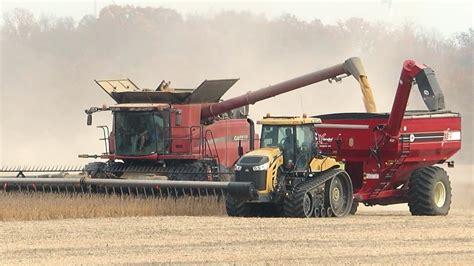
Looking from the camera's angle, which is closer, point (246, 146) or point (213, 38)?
point (246, 146)

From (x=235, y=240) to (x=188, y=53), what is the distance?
32213 millimetres

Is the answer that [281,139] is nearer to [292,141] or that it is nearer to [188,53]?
[292,141]

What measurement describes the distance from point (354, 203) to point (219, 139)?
12.1 feet

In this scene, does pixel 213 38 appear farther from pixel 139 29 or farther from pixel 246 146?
pixel 246 146

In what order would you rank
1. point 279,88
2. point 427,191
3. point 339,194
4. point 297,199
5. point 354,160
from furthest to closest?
point 279,88
point 354,160
point 427,191
point 339,194
point 297,199

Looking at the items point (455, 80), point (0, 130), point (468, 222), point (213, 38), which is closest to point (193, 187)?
point (468, 222)

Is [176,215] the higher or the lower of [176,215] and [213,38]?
the lower

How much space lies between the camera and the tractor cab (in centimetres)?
1658

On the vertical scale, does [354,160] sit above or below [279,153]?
below

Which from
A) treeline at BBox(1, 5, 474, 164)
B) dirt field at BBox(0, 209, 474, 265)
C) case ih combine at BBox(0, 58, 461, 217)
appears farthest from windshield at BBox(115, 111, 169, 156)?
treeline at BBox(1, 5, 474, 164)

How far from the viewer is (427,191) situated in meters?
17.9

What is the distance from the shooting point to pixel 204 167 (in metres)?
20.5

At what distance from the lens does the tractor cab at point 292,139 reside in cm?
1658

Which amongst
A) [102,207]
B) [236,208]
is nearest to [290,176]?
[236,208]
